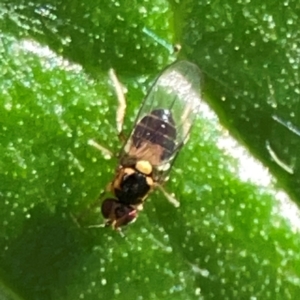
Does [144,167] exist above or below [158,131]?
below

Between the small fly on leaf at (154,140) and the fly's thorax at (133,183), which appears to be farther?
the fly's thorax at (133,183)

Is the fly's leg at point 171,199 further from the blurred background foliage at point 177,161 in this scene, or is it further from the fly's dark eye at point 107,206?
the fly's dark eye at point 107,206

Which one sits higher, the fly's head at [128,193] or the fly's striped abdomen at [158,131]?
the fly's striped abdomen at [158,131]

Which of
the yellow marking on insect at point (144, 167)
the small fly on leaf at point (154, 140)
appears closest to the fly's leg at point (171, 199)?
the small fly on leaf at point (154, 140)

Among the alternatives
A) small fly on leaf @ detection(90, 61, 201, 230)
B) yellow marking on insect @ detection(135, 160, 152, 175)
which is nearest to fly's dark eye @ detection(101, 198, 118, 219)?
small fly on leaf @ detection(90, 61, 201, 230)

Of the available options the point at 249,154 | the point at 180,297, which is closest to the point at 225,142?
the point at 249,154

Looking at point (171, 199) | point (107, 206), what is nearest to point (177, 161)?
point (171, 199)

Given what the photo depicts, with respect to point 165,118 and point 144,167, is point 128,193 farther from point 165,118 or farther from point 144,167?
point 165,118
